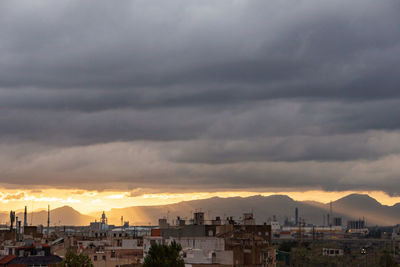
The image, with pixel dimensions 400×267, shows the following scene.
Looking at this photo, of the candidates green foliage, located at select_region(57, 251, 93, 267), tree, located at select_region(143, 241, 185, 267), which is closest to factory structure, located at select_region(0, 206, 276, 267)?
green foliage, located at select_region(57, 251, 93, 267)

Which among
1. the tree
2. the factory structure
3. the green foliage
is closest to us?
the tree

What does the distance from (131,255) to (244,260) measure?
133 ft

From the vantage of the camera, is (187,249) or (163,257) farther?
(187,249)

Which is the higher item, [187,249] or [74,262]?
[187,249]

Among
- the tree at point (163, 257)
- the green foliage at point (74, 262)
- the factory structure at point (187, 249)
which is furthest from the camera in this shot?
the factory structure at point (187, 249)

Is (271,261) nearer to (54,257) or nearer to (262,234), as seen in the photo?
(262,234)

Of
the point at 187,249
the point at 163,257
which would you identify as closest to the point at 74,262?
the point at 163,257

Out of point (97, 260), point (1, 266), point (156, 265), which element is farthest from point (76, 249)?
point (156, 265)

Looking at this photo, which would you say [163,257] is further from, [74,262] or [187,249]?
[187,249]

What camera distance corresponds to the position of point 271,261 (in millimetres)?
160875

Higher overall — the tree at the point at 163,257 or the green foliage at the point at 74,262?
the tree at the point at 163,257

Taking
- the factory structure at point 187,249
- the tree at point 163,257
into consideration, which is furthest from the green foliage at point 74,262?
the tree at point 163,257

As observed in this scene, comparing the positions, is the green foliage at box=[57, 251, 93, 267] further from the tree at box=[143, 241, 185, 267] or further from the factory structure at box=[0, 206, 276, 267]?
the tree at box=[143, 241, 185, 267]

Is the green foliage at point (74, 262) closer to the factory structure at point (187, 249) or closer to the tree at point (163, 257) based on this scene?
the factory structure at point (187, 249)
